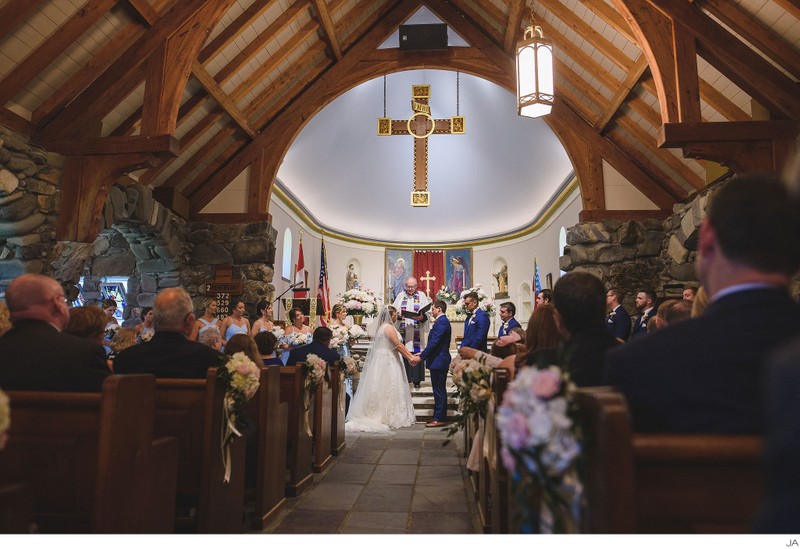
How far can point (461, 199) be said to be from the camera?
14.1 metres

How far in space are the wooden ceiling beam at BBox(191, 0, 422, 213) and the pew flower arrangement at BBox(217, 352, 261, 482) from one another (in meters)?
6.48

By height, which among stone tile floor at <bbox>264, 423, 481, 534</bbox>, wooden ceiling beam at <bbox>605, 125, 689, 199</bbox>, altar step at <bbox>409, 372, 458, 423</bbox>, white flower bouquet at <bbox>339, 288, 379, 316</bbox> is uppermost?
wooden ceiling beam at <bbox>605, 125, 689, 199</bbox>

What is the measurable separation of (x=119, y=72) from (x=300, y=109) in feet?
11.0

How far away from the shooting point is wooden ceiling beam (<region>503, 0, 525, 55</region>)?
7585 millimetres

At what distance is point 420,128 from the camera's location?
9.07 metres

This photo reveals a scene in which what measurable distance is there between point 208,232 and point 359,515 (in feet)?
20.4

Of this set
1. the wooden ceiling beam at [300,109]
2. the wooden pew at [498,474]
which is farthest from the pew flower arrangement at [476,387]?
the wooden ceiling beam at [300,109]

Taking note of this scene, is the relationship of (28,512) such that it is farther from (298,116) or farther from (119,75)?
(298,116)

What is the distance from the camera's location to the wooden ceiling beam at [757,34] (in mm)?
5246

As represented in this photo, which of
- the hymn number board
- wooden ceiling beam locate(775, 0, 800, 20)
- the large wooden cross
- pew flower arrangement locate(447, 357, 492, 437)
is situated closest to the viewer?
pew flower arrangement locate(447, 357, 492, 437)

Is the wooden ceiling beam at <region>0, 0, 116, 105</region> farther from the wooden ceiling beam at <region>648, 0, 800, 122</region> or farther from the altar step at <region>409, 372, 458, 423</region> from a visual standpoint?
the altar step at <region>409, 372, 458, 423</region>

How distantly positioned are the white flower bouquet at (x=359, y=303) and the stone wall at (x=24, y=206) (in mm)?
3908

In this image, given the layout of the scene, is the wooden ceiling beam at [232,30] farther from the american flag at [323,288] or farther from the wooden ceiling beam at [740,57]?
the american flag at [323,288]

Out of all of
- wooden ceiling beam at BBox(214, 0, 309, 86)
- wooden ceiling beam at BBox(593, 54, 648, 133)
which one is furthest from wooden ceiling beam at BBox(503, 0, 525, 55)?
wooden ceiling beam at BBox(214, 0, 309, 86)
